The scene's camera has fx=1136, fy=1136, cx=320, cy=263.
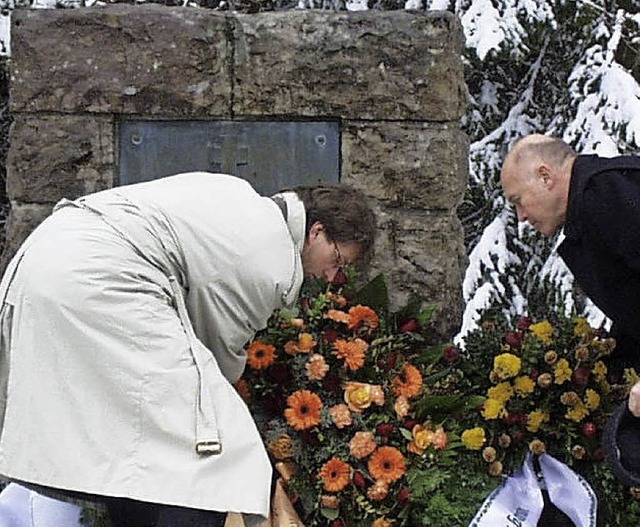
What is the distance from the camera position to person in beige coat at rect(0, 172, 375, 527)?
235 cm

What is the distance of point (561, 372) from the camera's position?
297 centimetres

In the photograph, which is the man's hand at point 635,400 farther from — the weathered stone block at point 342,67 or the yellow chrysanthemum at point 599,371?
the weathered stone block at point 342,67

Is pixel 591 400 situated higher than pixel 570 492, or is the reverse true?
pixel 591 400

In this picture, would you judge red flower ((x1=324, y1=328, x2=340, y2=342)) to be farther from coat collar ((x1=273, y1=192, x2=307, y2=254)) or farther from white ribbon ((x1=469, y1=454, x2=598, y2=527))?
white ribbon ((x1=469, y1=454, x2=598, y2=527))

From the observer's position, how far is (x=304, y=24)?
3689mm

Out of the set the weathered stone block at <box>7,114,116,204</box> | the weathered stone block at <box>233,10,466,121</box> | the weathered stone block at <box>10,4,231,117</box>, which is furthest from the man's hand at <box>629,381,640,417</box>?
the weathered stone block at <box>7,114,116,204</box>

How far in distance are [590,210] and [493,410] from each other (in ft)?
2.20

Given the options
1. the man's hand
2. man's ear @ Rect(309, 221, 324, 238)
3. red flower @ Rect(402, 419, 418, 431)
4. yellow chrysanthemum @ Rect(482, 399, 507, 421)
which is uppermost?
man's ear @ Rect(309, 221, 324, 238)

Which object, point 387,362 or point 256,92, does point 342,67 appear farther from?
point 387,362

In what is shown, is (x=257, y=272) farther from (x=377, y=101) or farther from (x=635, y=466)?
(x=377, y=101)

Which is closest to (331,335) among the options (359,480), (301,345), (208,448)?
(301,345)

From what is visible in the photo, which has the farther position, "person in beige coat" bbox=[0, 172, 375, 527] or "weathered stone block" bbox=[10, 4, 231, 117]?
"weathered stone block" bbox=[10, 4, 231, 117]

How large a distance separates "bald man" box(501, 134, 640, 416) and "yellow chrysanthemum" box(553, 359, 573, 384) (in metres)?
0.19

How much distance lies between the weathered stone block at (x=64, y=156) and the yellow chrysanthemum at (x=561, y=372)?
5.20ft
